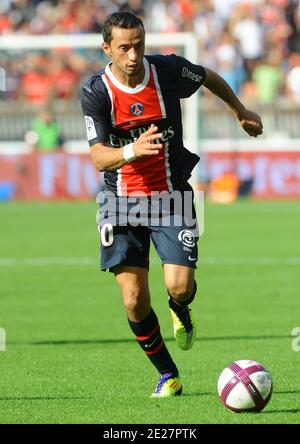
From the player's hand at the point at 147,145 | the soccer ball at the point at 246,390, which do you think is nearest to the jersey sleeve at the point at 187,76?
the player's hand at the point at 147,145

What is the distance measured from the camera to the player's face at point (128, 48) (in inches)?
277

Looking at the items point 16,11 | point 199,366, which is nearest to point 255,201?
point 16,11

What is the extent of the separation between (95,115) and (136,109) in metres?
0.29

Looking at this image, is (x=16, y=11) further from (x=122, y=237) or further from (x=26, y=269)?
(x=122, y=237)

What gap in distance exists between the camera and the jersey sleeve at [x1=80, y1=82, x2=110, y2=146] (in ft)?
23.6

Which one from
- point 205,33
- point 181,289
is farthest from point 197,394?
point 205,33

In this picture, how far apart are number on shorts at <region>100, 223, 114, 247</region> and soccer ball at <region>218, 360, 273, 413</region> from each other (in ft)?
4.05

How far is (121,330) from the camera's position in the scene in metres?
10.5

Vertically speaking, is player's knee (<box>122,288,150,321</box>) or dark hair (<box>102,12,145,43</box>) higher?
dark hair (<box>102,12,145,43</box>)

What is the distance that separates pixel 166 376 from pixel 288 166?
60.3 ft

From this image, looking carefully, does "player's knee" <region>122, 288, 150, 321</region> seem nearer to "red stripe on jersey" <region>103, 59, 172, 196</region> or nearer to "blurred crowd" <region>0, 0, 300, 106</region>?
"red stripe on jersey" <region>103, 59, 172, 196</region>

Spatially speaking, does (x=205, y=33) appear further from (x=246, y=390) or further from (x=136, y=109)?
(x=246, y=390)

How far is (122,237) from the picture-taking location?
24.3 feet

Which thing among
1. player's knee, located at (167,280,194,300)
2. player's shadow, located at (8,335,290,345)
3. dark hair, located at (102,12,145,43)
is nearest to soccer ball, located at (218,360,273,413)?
player's knee, located at (167,280,194,300)
